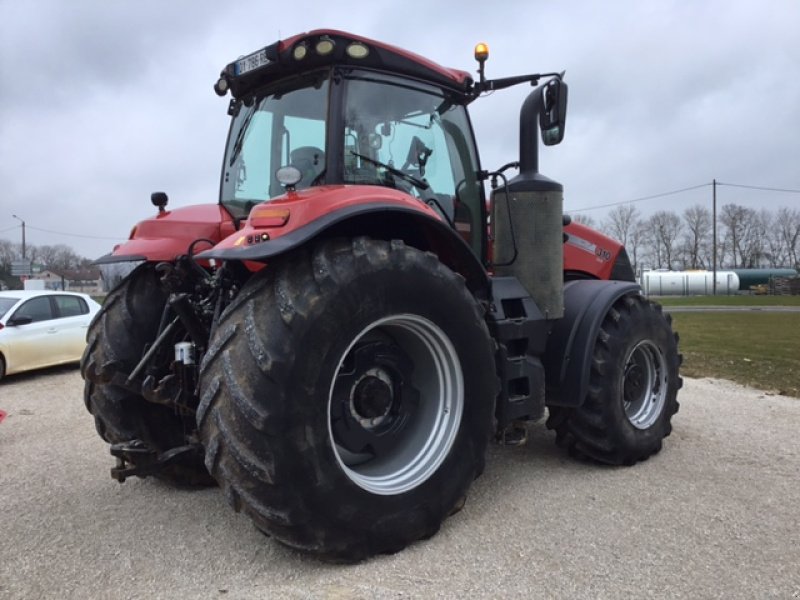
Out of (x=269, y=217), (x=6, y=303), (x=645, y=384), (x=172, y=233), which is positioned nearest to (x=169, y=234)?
(x=172, y=233)

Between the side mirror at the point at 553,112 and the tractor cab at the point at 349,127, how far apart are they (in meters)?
0.49

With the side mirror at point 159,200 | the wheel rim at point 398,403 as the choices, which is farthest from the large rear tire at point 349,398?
the side mirror at point 159,200

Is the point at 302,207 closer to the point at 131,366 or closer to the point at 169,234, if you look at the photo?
the point at 169,234

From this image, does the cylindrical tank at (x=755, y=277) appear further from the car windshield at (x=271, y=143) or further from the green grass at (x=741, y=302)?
the car windshield at (x=271, y=143)

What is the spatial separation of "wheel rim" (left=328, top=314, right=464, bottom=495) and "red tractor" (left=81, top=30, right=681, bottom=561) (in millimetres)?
12

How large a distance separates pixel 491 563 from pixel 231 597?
3.72ft

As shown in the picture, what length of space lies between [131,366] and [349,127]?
186cm

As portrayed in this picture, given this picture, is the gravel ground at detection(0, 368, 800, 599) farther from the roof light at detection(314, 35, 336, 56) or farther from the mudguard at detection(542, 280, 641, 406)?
the roof light at detection(314, 35, 336, 56)

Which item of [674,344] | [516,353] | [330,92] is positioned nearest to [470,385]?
[516,353]

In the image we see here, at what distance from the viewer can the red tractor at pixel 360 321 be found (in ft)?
8.29

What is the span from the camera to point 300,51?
317 centimetres

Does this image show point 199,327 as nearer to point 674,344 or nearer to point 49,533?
point 49,533

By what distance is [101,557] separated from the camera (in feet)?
9.31

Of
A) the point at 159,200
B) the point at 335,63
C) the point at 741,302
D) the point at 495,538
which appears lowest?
the point at 741,302
